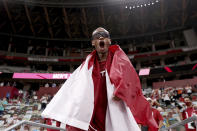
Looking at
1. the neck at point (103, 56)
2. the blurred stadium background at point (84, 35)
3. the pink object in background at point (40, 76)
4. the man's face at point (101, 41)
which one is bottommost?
the neck at point (103, 56)

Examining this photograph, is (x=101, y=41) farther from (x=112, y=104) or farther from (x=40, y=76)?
(x=40, y=76)

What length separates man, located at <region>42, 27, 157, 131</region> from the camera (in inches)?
52.7

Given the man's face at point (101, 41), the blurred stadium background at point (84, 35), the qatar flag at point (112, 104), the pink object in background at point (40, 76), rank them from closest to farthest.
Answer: the qatar flag at point (112, 104) → the man's face at point (101, 41) → the pink object in background at point (40, 76) → the blurred stadium background at point (84, 35)

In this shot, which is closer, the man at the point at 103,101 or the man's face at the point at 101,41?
the man at the point at 103,101

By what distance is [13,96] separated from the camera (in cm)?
1527

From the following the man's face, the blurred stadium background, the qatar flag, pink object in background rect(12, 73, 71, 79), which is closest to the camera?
the qatar flag

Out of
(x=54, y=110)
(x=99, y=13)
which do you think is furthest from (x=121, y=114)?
(x=99, y=13)

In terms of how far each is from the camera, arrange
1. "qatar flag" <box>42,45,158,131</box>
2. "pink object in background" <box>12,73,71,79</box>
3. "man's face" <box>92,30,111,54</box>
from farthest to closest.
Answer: "pink object in background" <box>12,73,71,79</box>
"man's face" <box>92,30,111,54</box>
"qatar flag" <box>42,45,158,131</box>

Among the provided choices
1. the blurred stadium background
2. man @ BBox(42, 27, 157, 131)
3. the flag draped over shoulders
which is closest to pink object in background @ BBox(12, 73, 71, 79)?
the blurred stadium background

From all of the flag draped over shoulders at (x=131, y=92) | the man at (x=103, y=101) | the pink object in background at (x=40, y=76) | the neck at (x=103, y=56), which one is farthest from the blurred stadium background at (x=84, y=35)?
the flag draped over shoulders at (x=131, y=92)

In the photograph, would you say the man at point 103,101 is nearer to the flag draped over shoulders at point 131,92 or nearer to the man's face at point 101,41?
the flag draped over shoulders at point 131,92

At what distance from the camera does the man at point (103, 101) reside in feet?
4.39

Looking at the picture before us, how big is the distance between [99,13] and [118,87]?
22.9 metres

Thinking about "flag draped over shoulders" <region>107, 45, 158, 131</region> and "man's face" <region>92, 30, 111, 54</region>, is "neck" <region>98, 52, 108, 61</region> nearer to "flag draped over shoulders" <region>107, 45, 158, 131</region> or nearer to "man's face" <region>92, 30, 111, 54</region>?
"man's face" <region>92, 30, 111, 54</region>
